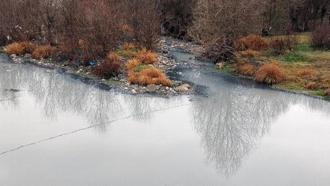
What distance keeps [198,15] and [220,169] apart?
15.9 m

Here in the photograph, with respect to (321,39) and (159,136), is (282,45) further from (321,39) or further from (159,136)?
(159,136)

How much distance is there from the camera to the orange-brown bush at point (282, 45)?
952 inches

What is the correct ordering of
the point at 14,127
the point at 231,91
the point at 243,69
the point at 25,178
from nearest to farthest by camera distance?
the point at 25,178 < the point at 14,127 < the point at 231,91 < the point at 243,69

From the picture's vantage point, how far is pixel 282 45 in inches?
957

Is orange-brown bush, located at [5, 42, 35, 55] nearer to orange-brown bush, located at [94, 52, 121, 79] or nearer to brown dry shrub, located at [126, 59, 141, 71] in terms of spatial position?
orange-brown bush, located at [94, 52, 121, 79]

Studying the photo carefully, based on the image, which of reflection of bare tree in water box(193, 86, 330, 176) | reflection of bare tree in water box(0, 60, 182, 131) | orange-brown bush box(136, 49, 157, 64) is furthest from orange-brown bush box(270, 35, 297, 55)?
reflection of bare tree in water box(0, 60, 182, 131)

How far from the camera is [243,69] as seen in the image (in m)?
21.8

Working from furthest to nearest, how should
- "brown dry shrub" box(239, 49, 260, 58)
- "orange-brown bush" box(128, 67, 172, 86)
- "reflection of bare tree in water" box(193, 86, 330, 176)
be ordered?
1. "brown dry shrub" box(239, 49, 260, 58)
2. "orange-brown bush" box(128, 67, 172, 86)
3. "reflection of bare tree in water" box(193, 86, 330, 176)

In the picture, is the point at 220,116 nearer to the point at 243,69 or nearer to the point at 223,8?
the point at 243,69

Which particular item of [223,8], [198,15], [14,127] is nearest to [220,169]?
[14,127]

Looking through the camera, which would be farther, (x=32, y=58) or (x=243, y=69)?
(x=32, y=58)

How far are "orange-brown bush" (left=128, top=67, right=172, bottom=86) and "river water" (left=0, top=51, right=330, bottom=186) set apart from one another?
4.76 feet

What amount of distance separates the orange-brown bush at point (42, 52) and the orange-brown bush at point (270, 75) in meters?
9.85

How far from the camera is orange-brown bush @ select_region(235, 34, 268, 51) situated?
81.6 ft
